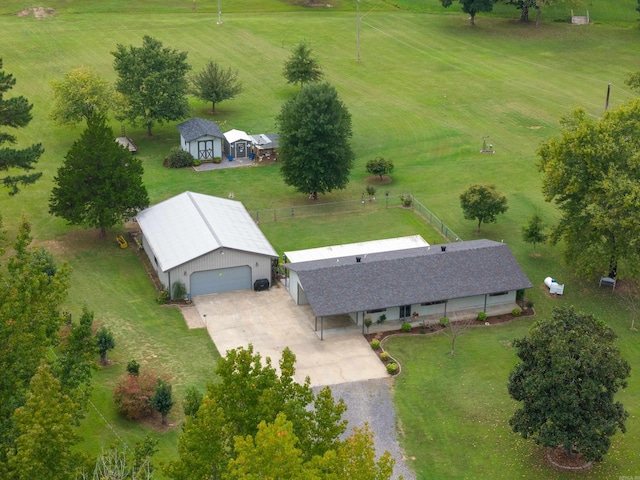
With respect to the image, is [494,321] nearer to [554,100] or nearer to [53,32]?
[554,100]

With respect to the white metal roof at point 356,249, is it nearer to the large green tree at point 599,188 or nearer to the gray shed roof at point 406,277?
the gray shed roof at point 406,277

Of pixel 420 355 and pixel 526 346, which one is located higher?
pixel 526 346

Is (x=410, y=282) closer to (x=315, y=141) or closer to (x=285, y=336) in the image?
(x=285, y=336)

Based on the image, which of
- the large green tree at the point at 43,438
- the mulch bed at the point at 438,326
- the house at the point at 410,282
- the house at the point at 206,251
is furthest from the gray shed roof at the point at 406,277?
the large green tree at the point at 43,438

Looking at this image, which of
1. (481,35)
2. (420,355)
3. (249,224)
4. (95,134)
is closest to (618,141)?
(420,355)

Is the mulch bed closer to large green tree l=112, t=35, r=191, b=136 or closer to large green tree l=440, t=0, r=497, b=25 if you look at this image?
large green tree l=112, t=35, r=191, b=136

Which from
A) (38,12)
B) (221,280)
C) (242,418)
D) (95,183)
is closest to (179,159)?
(95,183)
